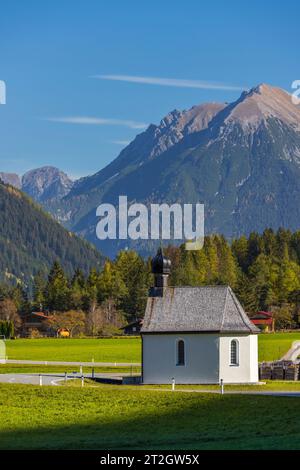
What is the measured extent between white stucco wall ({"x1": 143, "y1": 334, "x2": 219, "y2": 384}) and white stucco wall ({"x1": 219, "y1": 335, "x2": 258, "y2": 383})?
16.0 inches

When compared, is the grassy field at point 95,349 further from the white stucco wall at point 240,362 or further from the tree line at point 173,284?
the tree line at point 173,284

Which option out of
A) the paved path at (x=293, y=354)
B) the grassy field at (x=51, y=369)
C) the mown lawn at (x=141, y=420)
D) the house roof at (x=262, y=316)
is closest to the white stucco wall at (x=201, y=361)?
the grassy field at (x=51, y=369)

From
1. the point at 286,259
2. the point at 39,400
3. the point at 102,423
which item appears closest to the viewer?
the point at 102,423

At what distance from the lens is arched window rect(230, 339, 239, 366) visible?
7038 cm

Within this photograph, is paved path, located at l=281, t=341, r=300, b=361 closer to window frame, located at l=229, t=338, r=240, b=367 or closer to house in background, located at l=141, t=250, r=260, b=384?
house in background, located at l=141, t=250, r=260, b=384

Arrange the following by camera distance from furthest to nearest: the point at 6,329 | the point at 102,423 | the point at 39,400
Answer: the point at 6,329
the point at 39,400
the point at 102,423

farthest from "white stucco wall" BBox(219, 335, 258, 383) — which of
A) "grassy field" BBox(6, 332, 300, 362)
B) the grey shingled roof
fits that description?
"grassy field" BBox(6, 332, 300, 362)

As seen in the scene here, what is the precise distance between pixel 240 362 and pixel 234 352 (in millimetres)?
836

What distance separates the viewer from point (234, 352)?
70750mm

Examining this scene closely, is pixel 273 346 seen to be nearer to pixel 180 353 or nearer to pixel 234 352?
pixel 234 352

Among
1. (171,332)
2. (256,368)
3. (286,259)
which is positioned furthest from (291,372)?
(286,259)

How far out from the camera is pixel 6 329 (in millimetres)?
170625
